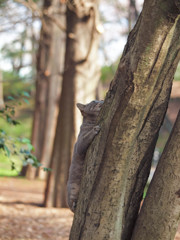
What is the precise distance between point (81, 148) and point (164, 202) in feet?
3.12

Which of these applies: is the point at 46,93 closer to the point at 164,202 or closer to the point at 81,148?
the point at 81,148

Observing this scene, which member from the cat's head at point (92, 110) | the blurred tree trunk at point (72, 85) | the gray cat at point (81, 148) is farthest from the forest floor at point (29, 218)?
the cat's head at point (92, 110)

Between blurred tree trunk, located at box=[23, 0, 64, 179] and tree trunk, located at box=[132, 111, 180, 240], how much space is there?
33.0ft

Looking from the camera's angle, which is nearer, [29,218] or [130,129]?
[130,129]

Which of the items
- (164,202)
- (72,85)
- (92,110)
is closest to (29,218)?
(72,85)

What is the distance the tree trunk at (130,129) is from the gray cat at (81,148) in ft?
0.60

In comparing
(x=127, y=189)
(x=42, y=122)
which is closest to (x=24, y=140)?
(x=127, y=189)

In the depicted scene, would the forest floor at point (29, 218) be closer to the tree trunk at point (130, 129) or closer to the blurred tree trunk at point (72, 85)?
the blurred tree trunk at point (72, 85)

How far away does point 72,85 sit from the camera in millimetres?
7902

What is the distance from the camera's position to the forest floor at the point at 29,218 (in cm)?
598

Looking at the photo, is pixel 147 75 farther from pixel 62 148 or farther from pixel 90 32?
pixel 90 32

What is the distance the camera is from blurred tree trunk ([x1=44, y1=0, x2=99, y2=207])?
779cm

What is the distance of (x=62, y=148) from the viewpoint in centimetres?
782

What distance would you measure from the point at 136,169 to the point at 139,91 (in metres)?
0.63
